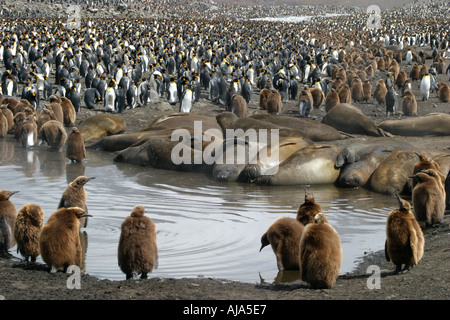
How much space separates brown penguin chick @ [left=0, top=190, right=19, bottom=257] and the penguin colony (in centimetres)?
1

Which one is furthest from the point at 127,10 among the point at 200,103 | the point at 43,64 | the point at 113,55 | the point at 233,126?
the point at 233,126

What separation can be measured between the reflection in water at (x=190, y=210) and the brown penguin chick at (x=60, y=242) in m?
0.51

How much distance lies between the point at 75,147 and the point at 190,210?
454cm

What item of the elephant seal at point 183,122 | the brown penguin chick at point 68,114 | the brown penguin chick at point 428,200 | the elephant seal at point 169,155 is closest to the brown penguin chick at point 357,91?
the elephant seal at point 183,122

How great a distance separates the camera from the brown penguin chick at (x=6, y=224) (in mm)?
6847

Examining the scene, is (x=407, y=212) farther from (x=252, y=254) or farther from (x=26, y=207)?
(x=26, y=207)

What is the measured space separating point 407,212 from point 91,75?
19727mm

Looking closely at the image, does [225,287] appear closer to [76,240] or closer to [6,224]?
[76,240]

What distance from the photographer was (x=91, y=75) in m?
24.7

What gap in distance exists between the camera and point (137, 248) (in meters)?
6.06

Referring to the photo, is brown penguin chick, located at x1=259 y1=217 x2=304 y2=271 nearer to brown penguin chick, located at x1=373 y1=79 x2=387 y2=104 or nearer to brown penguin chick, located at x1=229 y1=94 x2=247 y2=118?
brown penguin chick, located at x1=229 y1=94 x2=247 y2=118

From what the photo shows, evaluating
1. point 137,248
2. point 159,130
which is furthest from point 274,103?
point 137,248

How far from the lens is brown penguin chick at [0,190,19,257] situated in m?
6.85

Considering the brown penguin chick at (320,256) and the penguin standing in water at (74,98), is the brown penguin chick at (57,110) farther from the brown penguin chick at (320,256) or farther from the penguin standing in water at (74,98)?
the brown penguin chick at (320,256)
